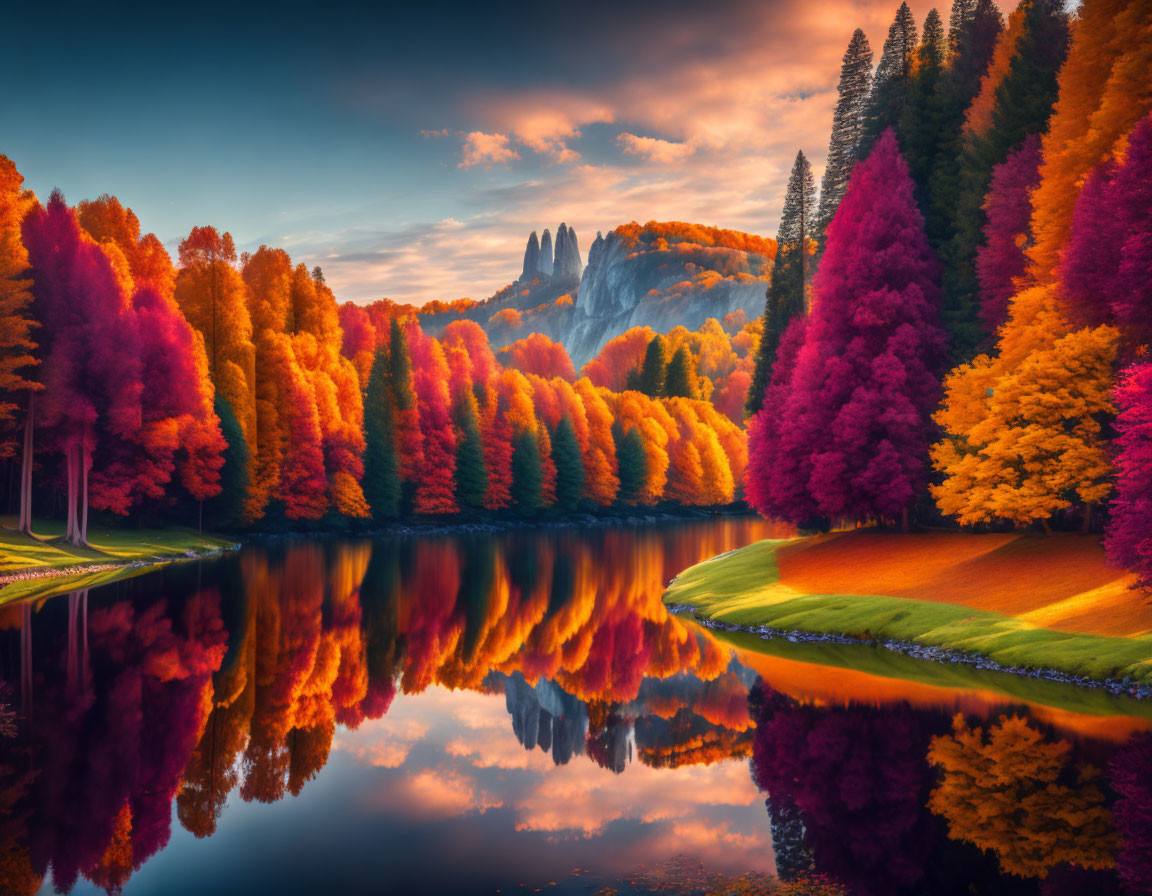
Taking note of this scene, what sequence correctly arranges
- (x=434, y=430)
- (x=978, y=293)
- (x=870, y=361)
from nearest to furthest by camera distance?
(x=978, y=293) → (x=870, y=361) → (x=434, y=430)

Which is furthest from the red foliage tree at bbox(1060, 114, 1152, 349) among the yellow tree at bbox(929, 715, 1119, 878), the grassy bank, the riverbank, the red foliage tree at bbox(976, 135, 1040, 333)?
the grassy bank

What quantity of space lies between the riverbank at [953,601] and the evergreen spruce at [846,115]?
843 inches

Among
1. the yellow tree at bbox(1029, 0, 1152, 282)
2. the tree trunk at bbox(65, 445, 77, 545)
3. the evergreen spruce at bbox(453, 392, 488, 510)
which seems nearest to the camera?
the yellow tree at bbox(1029, 0, 1152, 282)

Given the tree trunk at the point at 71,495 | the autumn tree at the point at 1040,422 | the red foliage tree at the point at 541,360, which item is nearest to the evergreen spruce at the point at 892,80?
the autumn tree at the point at 1040,422

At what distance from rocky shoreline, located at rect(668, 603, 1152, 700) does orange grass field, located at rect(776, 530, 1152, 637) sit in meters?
2.48

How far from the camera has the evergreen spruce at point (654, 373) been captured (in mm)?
126188

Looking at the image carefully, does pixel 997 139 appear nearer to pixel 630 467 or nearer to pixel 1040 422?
pixel 1040 422

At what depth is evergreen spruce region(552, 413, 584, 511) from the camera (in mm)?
95500

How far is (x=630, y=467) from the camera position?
10156 centimetres

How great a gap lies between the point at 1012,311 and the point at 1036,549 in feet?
28.5

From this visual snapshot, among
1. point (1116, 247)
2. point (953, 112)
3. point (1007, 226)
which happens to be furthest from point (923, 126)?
point (1116, 247)

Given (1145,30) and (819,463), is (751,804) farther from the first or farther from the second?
(1145,30)

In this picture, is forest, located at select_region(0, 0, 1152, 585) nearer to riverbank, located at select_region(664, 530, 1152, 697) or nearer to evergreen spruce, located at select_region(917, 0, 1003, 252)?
evergreen spruce, located at select_region(917, 0, 1003, 252)

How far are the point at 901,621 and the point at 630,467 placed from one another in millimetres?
73464
